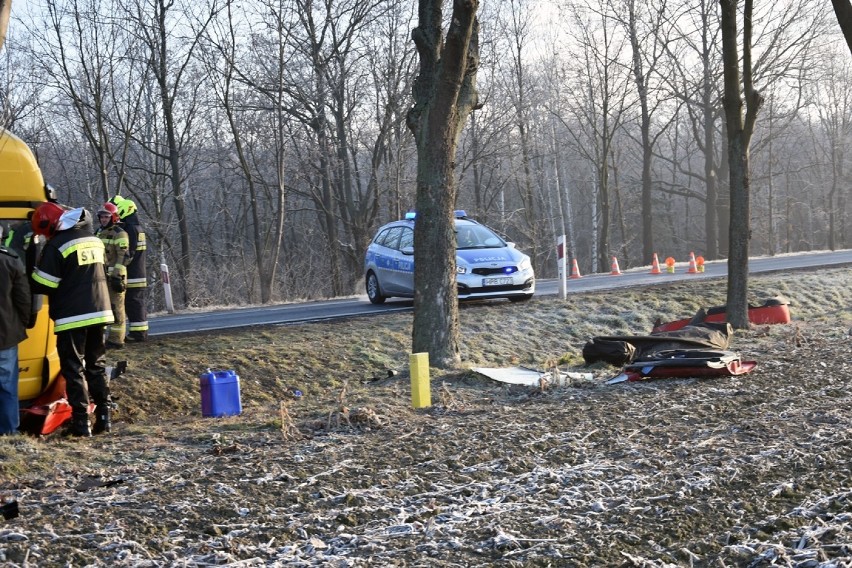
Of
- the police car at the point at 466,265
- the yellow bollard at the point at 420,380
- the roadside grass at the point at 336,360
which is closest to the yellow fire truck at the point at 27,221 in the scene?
the roadside grass at the point at 336,360

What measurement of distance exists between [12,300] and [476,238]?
35.2 ft

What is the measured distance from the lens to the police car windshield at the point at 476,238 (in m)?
17.2

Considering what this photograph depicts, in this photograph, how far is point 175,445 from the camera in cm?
709

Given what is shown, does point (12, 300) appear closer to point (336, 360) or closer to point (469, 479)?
A: point (469, 479)

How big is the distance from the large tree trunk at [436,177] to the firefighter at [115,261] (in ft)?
12.6

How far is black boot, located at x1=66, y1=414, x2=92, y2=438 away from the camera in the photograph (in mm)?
7820

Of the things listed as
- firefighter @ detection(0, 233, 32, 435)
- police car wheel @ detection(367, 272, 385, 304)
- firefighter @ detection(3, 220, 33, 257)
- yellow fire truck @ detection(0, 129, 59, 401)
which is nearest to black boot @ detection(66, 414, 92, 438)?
firefighter @ detection(0, 233, 32, 435)

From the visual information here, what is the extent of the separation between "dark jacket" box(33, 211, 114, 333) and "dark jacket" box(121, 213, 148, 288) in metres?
4.03

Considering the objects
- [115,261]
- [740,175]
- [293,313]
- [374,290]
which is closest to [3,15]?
[115,261]

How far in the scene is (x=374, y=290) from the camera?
18359mm

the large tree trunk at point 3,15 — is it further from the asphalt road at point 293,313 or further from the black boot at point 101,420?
the asphalt road at point 293,313

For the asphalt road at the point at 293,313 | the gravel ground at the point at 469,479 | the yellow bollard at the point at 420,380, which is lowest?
the gravel ground at the point at 469,479

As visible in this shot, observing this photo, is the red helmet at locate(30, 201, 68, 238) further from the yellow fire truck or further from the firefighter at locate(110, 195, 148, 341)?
the firefighter at locate(110, 195, 148, 341)

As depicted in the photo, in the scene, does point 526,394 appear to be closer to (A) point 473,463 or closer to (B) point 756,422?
(B) point 756,422
